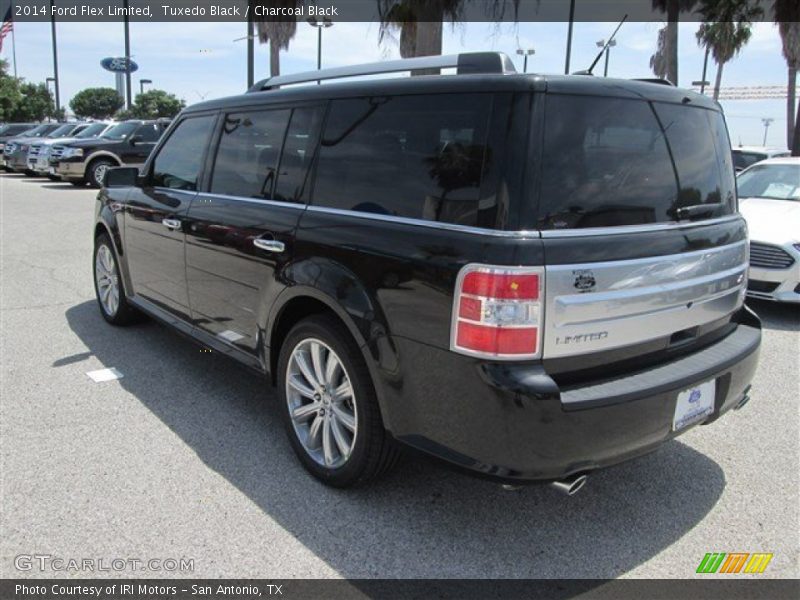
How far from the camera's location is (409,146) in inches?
106

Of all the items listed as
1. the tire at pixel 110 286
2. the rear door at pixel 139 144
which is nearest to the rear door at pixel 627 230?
the tire at pixel 110 286

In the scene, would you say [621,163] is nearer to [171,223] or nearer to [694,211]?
[694,211]

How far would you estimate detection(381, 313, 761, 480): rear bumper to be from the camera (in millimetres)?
2273

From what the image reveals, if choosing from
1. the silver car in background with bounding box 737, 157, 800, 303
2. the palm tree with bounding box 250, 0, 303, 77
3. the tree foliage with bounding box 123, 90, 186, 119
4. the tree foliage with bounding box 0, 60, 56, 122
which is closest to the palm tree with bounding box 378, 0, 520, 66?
the silver car in background with bounding box 737, 157, 800, 303

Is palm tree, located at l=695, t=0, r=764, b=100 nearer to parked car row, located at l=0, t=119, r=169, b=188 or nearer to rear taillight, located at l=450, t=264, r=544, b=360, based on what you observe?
parked car row, located at l=0, t=119, r=169, b=188

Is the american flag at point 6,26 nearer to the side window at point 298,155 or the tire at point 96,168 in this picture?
the tire at point 96,168

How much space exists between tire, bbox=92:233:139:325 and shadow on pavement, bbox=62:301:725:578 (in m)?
1.79

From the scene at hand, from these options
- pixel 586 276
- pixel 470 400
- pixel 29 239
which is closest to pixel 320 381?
pixel 470 400

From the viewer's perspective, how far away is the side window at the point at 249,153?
11.3 ft

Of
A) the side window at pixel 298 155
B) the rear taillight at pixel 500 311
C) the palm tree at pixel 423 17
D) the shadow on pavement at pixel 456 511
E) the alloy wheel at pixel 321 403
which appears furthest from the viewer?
the palm tree at pixel 423 17

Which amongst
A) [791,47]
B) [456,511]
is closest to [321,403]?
[456,511]

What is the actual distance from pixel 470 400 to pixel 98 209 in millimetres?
4503

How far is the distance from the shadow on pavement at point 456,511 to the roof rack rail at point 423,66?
1.68 metres

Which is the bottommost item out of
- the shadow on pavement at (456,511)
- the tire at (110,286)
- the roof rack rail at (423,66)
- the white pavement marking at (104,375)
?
the white pavement marking at (104,375)
